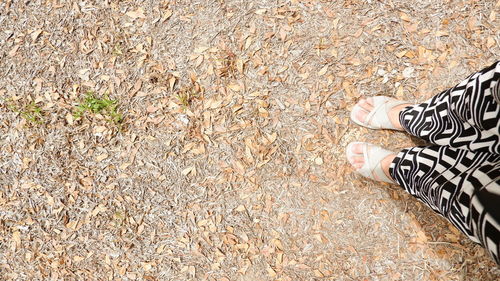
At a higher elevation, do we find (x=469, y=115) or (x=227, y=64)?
(x=469, y=115)

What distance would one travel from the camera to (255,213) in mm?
2402

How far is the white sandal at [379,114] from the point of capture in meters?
2.28

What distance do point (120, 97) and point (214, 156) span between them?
0.72m

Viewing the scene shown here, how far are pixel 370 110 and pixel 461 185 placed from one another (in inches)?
37.6

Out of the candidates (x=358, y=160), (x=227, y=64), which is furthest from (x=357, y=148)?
(x=227, y=64)

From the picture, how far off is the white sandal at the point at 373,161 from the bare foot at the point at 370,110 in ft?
0.51

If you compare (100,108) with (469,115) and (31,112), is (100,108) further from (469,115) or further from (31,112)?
(469,115)

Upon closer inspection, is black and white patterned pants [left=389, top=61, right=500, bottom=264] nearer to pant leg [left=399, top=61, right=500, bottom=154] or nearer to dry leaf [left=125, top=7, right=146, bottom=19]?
pant leg [left=399, top=61, right=500, bottom=154]

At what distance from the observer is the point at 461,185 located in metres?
1.43

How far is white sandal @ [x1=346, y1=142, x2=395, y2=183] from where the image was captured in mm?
2201

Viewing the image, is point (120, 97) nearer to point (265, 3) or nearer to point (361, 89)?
point (265, 3)

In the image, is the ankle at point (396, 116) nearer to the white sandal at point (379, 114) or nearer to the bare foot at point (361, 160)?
the white sandal at point (379, 114)

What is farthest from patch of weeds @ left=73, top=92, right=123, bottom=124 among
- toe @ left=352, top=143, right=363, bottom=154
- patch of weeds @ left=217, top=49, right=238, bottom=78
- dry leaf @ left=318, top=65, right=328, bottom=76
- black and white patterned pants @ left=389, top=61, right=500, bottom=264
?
black and white patterned pants @ left=389, top=61, right=500, bottom=264

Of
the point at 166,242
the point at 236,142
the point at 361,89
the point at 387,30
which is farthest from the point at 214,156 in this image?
the point at 387,30
